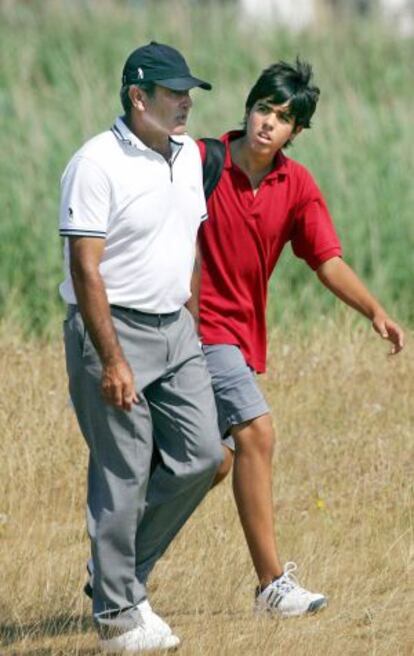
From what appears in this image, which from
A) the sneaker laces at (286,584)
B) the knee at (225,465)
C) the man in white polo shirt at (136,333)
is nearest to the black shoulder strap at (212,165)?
the man in white polo shirt at (136,333)

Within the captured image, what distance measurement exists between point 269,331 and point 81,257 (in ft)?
16.7

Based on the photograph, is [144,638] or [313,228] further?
[313,228]

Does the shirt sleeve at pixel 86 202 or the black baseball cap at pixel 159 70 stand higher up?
the black baseball cap at pixel 159 70

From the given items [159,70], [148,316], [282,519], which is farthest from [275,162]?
[282,519]

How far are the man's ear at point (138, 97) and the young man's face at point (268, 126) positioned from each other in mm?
705

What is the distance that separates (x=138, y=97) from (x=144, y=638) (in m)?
1.60

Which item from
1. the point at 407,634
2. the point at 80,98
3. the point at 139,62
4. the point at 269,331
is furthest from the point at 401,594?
the point at 80,98

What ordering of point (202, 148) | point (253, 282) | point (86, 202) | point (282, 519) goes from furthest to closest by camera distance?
point (282, 519) → point (253, 282) → point (202, 148) → point (86, 202)

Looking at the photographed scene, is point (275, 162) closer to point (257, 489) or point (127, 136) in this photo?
point (127, 136)

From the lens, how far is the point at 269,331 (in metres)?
10.2

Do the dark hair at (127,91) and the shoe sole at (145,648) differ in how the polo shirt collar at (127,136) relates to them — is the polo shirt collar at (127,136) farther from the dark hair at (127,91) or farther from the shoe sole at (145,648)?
the shoe sole at (145,648)

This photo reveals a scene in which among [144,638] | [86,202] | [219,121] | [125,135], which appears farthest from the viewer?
[219,121]

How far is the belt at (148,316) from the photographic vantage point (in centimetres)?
540

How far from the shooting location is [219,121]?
13.5 metres
